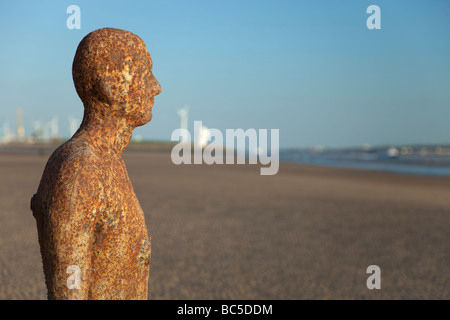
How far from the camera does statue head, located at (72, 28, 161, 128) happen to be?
5.93 feet

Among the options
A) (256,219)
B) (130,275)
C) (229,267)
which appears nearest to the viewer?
(130,275)

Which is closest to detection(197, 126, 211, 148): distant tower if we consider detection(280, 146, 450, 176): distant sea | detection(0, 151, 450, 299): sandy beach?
detection(280, 146, 450, 176): distant sea

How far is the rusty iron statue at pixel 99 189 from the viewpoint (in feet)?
5.39

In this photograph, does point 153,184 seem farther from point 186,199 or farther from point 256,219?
point 256,219

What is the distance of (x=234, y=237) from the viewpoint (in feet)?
28.6

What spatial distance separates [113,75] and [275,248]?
6.67 metres

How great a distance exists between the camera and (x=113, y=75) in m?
1.82

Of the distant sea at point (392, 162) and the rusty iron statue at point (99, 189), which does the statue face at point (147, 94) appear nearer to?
the rusty iron statue at point (99, 189)

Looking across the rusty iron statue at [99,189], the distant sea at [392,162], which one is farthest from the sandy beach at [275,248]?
the distant sea at [392,162]

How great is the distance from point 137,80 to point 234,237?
282 inches

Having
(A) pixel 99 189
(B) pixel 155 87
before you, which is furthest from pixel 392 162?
(A) pixel 99 189

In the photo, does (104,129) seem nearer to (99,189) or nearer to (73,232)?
(99,189)
